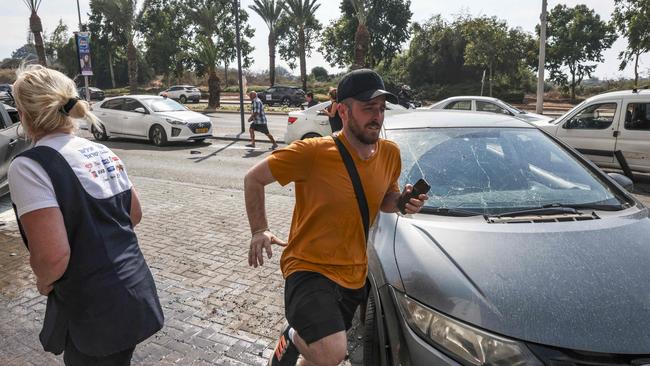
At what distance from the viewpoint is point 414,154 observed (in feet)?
11.1

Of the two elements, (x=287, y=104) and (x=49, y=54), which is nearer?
(x=287, y=104)

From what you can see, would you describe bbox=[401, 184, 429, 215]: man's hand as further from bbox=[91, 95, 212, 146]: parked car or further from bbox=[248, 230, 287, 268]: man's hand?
bbox=[91, 95, 212, 146]: parked car

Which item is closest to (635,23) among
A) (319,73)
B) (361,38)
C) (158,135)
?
(361,38)

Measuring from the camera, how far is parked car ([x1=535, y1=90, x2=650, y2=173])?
849 centimetres

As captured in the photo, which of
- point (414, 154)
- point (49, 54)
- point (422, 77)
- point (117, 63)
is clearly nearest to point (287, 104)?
point (422, 77)

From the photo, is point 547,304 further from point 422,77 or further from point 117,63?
point 117,63

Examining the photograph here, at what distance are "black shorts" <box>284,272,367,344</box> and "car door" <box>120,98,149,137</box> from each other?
524 inches

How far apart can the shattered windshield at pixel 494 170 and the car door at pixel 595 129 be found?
21.0ft

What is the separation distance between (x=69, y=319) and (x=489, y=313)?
1734mm

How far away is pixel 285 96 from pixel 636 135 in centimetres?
2989

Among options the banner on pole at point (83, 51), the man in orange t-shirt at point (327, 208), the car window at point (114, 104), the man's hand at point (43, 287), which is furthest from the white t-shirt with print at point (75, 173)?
the banner on pole at point (83, 51)

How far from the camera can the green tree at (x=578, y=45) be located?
4419 cm

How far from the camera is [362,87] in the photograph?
2.37 m

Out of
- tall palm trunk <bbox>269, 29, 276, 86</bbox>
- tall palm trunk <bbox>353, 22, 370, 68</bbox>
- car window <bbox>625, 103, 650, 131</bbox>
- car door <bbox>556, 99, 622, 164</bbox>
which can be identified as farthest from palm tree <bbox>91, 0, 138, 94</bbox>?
car window <bbox>625, 103, 650, 131</bbox>
